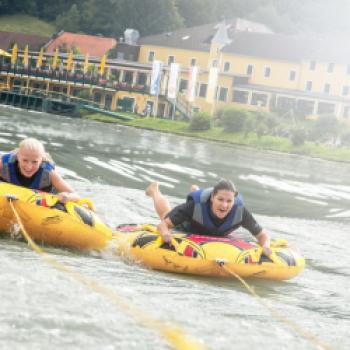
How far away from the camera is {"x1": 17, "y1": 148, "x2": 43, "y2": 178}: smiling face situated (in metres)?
9.44

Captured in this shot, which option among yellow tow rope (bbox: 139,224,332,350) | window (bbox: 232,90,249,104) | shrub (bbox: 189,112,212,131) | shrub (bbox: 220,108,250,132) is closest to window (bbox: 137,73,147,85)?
window (bbox: 232,90,249,104)

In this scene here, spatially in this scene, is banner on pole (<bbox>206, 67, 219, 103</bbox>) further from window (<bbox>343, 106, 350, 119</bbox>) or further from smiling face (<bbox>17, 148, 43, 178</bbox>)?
smiling face (<bbox>17, 148, 43, 178</bbox>)

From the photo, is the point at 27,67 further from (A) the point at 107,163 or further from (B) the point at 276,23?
(B) the point at 276,23

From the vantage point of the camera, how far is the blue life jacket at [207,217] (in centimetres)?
940

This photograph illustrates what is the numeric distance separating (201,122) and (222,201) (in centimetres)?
4250

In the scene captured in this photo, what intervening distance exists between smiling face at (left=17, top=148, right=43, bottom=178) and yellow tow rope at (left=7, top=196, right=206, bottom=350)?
871 millimetres

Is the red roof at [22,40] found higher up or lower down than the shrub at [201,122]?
higher up

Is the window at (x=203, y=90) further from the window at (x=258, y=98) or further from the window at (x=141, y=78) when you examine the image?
the window at (x=141, y=78)

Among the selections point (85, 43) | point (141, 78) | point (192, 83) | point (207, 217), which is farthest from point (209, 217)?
point (85, 43)

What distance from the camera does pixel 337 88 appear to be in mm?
73312

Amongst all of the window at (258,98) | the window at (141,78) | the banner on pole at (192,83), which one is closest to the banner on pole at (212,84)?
the banner on pole at (192,83)

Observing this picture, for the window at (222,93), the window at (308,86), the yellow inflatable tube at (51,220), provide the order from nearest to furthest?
the yellow inflatable tube at (51,220) → the window at (222,93) → the window at (308,86)

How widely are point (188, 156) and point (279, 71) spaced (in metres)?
44.5

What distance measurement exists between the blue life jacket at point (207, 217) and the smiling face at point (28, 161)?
189 centimetres
